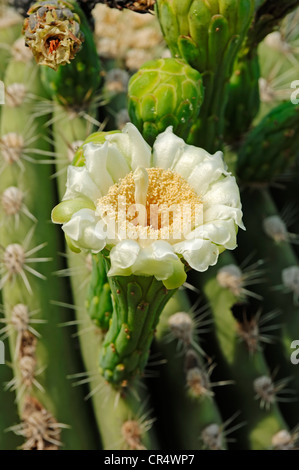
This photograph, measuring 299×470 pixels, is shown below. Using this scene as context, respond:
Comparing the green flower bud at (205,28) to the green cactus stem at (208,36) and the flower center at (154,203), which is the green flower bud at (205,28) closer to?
the green cactus stem at (208,36)

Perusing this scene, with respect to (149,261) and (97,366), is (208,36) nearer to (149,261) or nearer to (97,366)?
(149,261)

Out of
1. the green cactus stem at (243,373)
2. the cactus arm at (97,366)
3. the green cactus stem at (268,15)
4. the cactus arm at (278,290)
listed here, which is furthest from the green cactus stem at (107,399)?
the green cactus stem at (268,15)

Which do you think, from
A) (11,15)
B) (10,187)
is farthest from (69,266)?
(11,15)

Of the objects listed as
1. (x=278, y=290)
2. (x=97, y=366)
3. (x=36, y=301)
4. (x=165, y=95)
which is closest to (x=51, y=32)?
(x=165, y=95)

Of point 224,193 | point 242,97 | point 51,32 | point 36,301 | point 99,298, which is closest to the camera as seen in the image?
point 224,193

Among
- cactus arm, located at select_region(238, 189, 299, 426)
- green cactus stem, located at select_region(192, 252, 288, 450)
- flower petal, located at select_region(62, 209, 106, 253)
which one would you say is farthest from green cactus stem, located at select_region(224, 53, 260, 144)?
flower petal, located at select_region(62, 209, 106, 253)

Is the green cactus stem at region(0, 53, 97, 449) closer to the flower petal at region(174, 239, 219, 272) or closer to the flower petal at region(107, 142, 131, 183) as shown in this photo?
the flower petal at region(107, 142, 131, 183)

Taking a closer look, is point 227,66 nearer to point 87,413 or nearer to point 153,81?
point 153,81
